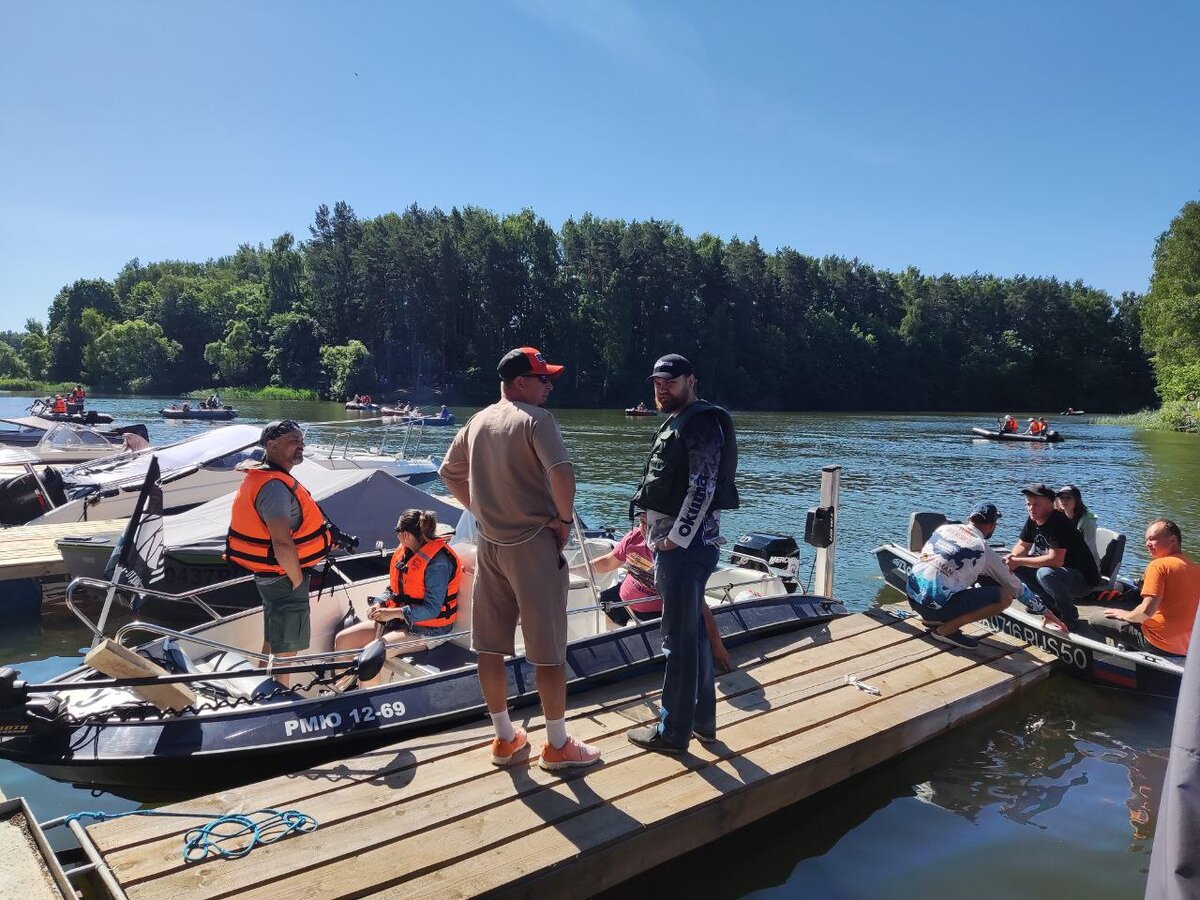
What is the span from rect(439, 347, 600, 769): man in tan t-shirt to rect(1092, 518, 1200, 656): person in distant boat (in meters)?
5.56

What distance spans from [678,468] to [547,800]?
1794 millimetres

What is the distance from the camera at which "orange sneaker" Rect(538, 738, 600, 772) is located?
4422 millimetres

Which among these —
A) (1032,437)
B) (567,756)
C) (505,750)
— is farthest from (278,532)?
(1032,437)

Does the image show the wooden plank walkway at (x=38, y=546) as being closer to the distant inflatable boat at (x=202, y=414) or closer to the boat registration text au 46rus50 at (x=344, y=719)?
the boat registration text au 46rus50 at (x=344, y=719)

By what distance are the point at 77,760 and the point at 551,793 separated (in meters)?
2.73

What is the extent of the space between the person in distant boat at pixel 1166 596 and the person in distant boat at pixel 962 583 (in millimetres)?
1101

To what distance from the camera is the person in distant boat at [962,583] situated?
7086mm

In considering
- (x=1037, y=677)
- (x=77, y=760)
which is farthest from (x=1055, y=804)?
(x=77, y=760)

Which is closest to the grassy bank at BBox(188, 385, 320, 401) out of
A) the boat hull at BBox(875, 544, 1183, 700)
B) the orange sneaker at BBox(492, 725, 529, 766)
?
the boat hull at BBox(875, 544, 1183, 700)

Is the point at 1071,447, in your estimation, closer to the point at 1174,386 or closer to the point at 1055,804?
the point at 1174,386

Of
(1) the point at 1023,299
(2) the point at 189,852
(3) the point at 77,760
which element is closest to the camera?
(2) the point at 189,852

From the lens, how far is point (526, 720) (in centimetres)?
522

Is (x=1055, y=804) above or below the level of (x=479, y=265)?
below

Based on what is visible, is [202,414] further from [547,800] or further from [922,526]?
[547,800]
